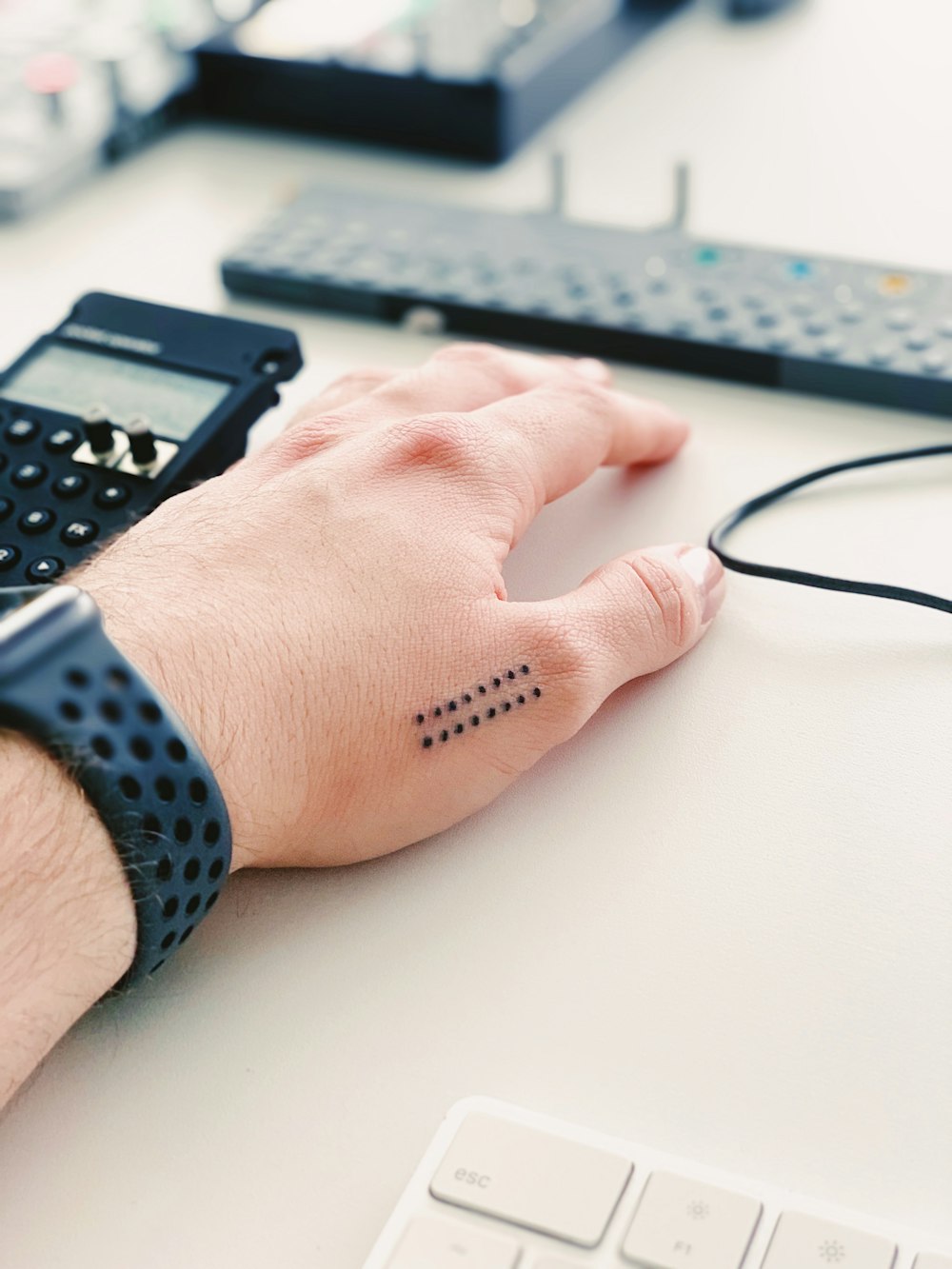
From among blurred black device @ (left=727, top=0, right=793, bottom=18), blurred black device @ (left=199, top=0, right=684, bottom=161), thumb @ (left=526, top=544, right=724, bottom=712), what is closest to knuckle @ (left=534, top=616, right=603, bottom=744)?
thumb @ (left=526, top=544, right=724, bottom=712)

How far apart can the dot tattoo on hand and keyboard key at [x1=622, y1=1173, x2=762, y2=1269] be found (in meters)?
0.17

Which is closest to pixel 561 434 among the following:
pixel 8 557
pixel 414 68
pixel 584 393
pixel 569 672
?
pixel 584 393

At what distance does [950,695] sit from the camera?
498mm

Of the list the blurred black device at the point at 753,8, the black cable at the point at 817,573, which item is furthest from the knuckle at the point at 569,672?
the blurred black device at the point at 753,8

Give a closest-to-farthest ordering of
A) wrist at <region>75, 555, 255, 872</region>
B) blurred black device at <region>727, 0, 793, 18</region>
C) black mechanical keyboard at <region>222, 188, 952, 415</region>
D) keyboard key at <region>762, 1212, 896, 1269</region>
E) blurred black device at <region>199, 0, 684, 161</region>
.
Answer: keyboard key at <region>762, 1212, 896, 1269</region> < wrist at <region>75, 555, 255, 872</region> < black mechanical keyboard at <region>222, 188, 952, 415</region> < blurred black device at <region>199, 0, 684, 161</region> < blurred black device at <region>727, 0, 793, 18</region>

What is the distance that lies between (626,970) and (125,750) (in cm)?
17

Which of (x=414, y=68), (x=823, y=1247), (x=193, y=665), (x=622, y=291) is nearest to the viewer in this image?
(x=823, y=1247)

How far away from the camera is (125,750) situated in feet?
1.30

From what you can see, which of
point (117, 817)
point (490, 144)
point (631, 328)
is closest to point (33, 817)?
point (117, 817)

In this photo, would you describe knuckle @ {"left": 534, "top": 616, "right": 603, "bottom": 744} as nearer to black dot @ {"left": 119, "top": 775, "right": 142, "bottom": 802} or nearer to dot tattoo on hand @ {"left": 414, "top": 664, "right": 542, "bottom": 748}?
dot tattoo on hand @ {"left": 414, "top": 664, "right": 542, "bottom": 748}

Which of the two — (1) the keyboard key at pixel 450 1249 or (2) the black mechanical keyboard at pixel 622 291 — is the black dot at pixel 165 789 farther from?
(2) the black mechanical keyboard at pixel 622 291

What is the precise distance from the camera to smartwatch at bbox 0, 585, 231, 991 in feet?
1.26

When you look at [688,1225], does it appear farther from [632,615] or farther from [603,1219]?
[632,615]

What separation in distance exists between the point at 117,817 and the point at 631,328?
16.7 inches
